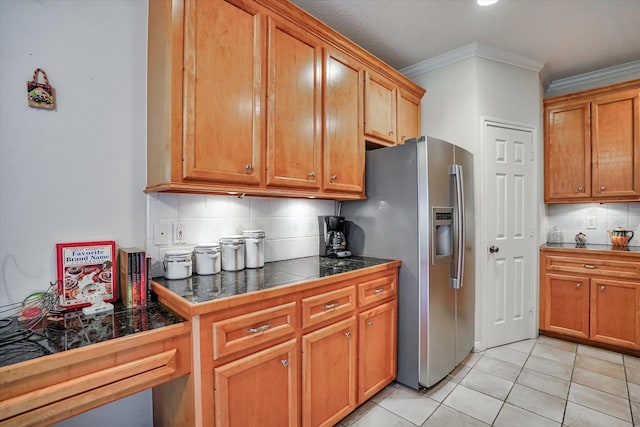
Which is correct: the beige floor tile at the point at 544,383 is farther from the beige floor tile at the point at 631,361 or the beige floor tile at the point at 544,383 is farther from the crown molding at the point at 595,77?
the crown molding at the point at 595,77

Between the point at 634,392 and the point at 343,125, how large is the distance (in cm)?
276

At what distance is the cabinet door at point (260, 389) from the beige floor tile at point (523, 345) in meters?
2.35

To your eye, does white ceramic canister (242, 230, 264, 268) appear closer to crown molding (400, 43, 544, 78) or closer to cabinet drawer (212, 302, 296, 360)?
cabinet drawer (212, 302, 296, 360)

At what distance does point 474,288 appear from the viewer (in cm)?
266

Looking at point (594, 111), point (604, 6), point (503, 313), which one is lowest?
point (503, 313)

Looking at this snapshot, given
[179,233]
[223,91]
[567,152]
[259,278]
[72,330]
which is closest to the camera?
[72,330]

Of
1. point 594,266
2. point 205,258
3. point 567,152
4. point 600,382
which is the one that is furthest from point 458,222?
point 567,152

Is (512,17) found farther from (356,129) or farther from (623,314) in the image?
(623,314)

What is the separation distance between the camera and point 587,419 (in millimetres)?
1796

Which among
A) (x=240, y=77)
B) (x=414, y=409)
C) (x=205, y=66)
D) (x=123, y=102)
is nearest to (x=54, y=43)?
(x=123, y=102)

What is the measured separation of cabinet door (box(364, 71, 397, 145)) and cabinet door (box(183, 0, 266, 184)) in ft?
3.13

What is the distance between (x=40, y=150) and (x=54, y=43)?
19.7 inches

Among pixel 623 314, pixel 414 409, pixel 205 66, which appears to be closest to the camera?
pixel 205 66

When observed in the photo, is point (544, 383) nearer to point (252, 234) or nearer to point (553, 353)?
point (553, 353)
